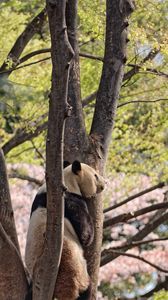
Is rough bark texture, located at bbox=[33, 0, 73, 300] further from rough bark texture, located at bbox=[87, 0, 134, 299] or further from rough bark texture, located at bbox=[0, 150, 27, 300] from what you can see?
rough bark texture, located at bbox=[87, 0, 134, 299]

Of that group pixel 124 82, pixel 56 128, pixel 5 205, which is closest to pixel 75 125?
pixel 5 205

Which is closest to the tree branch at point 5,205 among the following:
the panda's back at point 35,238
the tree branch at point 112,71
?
the panda's back at point 35,238

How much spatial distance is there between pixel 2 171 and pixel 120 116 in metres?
5.56

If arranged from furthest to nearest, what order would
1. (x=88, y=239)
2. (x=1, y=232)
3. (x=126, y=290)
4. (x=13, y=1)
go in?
(x=126, y=290), (x=13, y=1), (x=88, y=239), (x=1, y=232)

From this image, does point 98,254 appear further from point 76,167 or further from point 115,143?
point 115,143

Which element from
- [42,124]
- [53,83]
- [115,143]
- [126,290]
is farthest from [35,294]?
[126,290]

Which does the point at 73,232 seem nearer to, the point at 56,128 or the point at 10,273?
the point at 10,273

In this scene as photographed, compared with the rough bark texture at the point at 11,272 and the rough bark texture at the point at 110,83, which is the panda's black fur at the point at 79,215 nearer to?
the rough bark texture at the point at 110,83

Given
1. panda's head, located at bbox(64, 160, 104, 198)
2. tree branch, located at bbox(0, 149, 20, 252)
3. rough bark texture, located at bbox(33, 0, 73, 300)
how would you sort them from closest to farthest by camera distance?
rough bark texture, located at bbox(33, 0, 73, 300) < tree branch, located at bbox(0, 149, 20, 252) < panda's head, located at bbox(64, 160, 104, 198)

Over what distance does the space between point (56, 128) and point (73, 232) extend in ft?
5.61

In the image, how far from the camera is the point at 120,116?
33.5 ft

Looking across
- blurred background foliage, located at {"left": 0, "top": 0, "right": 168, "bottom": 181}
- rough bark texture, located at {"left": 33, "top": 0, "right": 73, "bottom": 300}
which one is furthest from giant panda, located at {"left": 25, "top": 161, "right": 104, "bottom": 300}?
blurred background foliage, located at {"left": 0, "top": 0, "right": 168, "bottom": 181}

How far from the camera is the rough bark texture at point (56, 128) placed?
352 centimetres

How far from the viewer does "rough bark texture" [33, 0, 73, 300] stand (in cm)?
352
